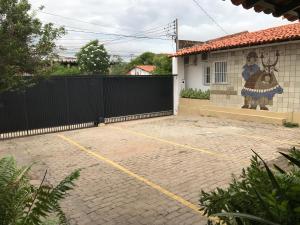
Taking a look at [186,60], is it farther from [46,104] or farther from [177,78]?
[46,104]

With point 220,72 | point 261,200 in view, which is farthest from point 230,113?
point 261,200

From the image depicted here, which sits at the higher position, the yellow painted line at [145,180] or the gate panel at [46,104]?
→ the gate panel at [46,104]

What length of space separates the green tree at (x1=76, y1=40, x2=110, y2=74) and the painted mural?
102 ft

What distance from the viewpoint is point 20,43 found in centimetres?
762

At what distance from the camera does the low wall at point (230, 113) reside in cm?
1391

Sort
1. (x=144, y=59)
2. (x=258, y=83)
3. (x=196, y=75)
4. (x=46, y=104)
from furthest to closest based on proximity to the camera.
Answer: (x=144, y=59), (x=196, y=75), (x=258, y=83), (x=46, y=104)

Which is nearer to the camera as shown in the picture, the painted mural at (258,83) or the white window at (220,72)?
the painted mural at (258,83)

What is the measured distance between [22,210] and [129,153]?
665 cm

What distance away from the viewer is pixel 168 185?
658 cm

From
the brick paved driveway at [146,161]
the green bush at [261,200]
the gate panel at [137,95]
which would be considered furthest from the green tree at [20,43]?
the gate panel at [137,95]

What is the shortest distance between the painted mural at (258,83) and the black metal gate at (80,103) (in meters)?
4.33

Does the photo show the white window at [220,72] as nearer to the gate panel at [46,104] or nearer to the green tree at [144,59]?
the gate panel at [46,104]

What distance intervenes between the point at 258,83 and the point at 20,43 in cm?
1077

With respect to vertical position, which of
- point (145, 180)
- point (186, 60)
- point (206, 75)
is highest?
point (186, 60)
